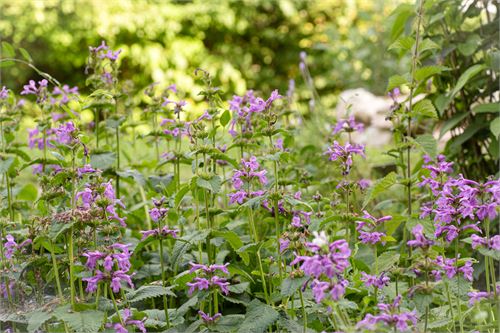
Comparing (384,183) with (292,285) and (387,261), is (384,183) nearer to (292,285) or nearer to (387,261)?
(387,261)

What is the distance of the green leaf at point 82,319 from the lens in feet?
5.58

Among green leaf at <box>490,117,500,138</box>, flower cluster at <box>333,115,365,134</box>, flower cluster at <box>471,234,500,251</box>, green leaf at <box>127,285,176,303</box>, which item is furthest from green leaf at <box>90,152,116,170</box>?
green leaf at <box>490,117,500,138</box>

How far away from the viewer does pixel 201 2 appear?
352 inches

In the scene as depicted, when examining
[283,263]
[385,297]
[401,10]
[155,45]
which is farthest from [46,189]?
[155,45]

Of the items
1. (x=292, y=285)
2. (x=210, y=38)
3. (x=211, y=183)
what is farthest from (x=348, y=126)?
(x=210, y=38)

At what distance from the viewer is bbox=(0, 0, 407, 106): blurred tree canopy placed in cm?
822

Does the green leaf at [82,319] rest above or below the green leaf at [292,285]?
below

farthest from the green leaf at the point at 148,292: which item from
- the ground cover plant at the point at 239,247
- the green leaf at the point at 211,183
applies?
the green leaf at the point at 211,183

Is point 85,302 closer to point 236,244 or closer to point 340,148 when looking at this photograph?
point 236,244

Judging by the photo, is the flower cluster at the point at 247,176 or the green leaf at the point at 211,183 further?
the flower cluster at the point at 247,176

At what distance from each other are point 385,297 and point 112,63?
128cm

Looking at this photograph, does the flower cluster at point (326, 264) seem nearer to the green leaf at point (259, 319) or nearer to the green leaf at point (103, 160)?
the green leaf at point (259, 319)

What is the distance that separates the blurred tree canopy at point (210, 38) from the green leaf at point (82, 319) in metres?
6.16

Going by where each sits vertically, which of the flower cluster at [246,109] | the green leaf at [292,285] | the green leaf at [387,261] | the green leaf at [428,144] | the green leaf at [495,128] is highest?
the flower cluster at [246,109]
